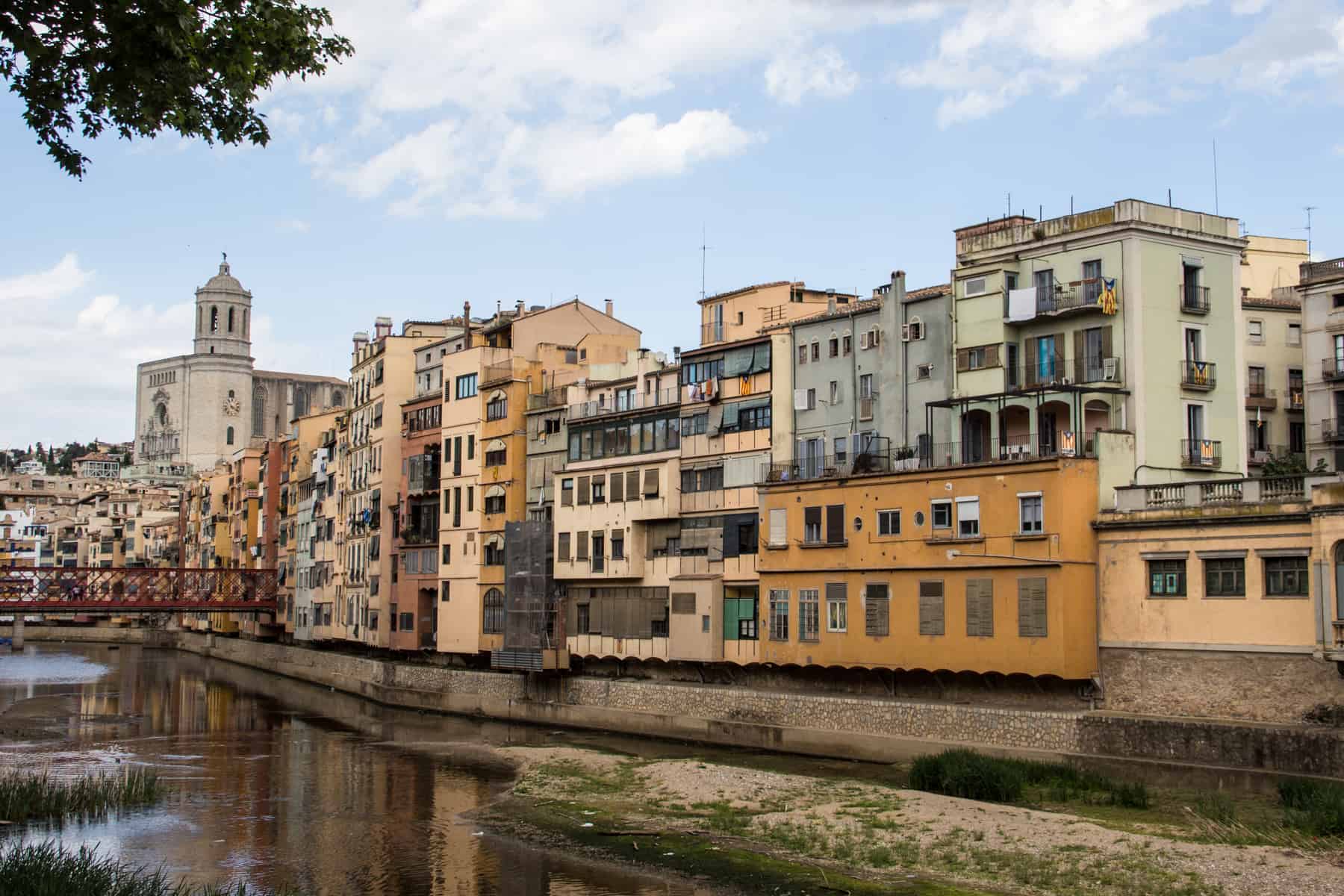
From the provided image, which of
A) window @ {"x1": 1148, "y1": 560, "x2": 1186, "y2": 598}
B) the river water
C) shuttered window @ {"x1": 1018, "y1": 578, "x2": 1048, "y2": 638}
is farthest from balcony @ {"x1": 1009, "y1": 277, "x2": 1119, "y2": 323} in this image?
the river water

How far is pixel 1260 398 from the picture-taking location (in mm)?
64500

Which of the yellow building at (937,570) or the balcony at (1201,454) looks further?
the balcony at (1201,454)

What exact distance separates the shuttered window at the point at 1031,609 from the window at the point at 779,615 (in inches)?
439

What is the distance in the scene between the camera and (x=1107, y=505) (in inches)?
1702

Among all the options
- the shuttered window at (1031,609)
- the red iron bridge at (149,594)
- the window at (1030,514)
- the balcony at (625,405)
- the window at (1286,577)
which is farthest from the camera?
the red iron bridge at (149,594)

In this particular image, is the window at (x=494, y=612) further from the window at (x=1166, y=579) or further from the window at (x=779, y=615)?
the window at (x=1166, y=579)

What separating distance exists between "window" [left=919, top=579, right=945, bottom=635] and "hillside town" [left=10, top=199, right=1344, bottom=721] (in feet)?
0.48

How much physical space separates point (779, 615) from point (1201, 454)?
16.0 meters

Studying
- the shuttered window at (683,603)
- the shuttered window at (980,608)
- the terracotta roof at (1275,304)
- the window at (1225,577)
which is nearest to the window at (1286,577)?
the window at (1225,577)

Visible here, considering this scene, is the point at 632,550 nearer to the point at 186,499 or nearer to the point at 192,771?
the point at 192,771

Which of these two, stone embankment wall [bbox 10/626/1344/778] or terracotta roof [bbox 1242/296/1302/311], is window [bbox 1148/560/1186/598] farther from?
terracotta roof [bbox 1242/296/1302/311]

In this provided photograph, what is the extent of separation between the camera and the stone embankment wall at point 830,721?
119 ft

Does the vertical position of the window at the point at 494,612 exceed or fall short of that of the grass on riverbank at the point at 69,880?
it exceeds it

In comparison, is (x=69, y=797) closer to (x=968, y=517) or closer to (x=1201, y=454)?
(x=968, y=517)
